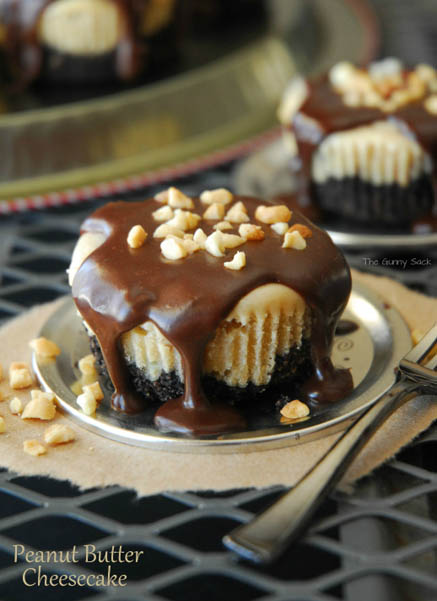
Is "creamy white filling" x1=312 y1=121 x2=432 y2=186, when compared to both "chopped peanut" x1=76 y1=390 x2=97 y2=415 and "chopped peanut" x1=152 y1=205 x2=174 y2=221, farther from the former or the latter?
"chopped peanut" x1=76 y1=390 x2=97 y2=415

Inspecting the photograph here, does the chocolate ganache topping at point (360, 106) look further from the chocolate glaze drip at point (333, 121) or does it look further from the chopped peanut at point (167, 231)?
the chopped peanut at point (167, 231)

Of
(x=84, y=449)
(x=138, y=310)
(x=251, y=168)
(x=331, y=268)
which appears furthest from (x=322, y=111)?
(x=84, y=449)

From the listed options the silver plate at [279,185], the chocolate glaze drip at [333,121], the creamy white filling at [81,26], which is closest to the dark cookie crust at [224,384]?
the silver plate at [279,185]

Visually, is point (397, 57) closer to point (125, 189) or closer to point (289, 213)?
point (125, 189)

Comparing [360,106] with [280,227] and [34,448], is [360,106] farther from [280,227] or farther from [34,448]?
[34,448]

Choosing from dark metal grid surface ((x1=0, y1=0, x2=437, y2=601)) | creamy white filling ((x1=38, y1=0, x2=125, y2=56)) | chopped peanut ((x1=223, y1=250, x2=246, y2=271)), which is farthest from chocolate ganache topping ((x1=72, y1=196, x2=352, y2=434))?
creamy white filling ((x1=38, y1=0, x2=125, y2=56))

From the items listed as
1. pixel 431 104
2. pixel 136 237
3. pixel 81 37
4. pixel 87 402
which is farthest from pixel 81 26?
pixel 87 402
